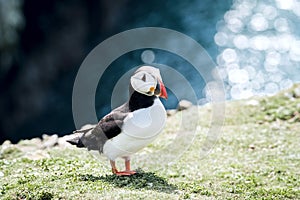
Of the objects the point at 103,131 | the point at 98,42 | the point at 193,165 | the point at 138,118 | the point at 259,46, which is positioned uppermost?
Result: the point at 98,42

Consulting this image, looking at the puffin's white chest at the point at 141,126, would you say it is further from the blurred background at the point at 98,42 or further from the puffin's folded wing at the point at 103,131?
the blurred background at the point at 98,42

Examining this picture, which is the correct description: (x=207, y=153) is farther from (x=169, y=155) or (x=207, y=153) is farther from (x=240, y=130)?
(x=240, y=130)

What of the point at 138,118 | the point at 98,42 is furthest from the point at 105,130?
the point at 98,42

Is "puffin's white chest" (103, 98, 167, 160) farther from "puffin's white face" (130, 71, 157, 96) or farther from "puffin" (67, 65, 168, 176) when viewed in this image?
"puffin's white face" (130, 71, 157, 96)

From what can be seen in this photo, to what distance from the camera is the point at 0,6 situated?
80.9 feet

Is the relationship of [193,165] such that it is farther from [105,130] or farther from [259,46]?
[259,46]

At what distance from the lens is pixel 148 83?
881 centimetres

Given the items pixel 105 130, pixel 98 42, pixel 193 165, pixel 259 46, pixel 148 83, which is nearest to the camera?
pixel 148 83

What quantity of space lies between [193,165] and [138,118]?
390cm

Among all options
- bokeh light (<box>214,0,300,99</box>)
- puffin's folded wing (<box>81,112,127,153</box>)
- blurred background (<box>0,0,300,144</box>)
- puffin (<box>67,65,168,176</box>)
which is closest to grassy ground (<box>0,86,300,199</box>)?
puffin's folded wing (<box>81,112,127,153</box>)

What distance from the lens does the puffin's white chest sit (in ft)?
29.1

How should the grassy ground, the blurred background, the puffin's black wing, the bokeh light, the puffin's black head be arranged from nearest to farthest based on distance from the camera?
the puffin's black head
the puffin's black wing
the grassy ground
the bokeh light
the blurred background

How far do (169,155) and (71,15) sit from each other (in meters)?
16.4

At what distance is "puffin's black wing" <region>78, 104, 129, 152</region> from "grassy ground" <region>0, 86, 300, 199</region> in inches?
26.6
